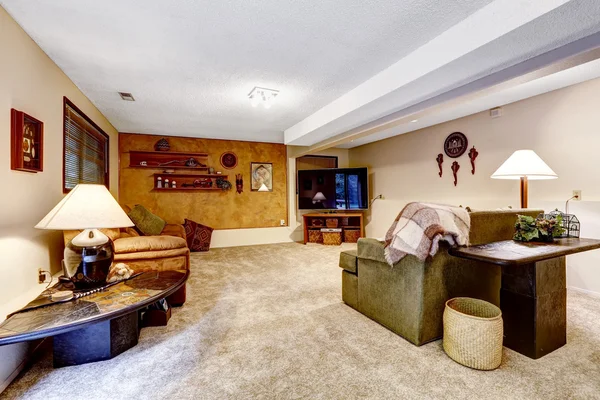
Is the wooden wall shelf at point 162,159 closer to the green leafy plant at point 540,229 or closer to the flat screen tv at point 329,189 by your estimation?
the flat screen tv at point 329,189

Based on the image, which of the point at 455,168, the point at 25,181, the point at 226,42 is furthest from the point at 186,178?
the point at 455,168

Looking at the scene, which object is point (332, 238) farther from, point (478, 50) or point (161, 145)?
point (478, 50)

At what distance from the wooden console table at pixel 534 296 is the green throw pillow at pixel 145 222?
3.82 m

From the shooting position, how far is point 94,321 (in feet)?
4.97

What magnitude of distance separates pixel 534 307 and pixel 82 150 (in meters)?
4.58

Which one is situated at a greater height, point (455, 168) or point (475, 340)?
point (455, 168)

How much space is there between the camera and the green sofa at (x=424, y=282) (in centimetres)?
201

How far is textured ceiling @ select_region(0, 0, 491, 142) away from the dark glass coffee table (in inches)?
72.0

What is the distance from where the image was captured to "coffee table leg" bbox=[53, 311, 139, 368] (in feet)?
6.00

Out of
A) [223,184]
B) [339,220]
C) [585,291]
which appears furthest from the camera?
[339,220]

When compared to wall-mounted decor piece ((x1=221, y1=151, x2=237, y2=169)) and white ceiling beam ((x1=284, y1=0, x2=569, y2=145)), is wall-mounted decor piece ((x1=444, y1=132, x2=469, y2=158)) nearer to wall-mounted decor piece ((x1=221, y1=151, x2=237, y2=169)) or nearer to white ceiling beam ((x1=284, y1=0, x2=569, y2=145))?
white ceiling beam ((x1=284, y1=0, x2=569, y2=145))

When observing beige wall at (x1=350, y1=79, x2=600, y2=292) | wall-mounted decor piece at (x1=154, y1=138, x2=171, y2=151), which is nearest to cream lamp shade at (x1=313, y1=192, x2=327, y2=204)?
beige wall at (x1=350, y1=79, x2=600, y2=292)

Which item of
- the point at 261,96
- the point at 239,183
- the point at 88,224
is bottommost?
the point at 88,224

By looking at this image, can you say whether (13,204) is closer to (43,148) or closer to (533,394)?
(43,148)
